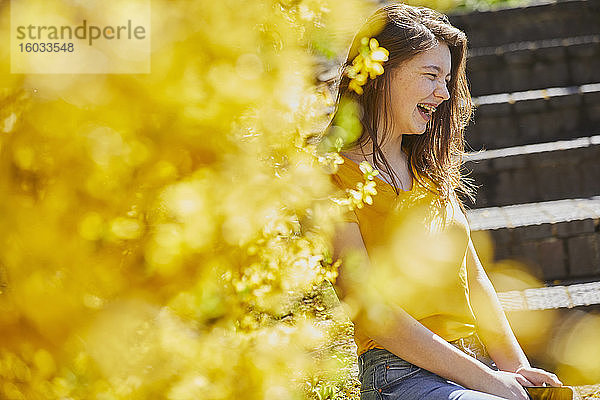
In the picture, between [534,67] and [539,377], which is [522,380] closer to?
[539,377]

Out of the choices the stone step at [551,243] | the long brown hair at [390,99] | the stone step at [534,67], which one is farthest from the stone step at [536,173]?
the long brown hair at [390,99]

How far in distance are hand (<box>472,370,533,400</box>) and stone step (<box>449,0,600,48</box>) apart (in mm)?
4527

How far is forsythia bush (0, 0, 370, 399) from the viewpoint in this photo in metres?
1.08

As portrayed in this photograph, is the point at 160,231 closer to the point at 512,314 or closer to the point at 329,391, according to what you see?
the point at 329,391

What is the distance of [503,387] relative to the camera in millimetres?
1894

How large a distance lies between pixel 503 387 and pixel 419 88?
0.88 m

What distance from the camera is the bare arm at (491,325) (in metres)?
2.17

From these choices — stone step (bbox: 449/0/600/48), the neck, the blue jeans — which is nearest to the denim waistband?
the blue jeans

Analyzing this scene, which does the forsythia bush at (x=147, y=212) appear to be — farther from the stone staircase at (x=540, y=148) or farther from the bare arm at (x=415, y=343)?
the stone staircase at (x=540, y=148)

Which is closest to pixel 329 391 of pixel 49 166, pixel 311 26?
pixel 311 26

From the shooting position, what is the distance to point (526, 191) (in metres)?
4.29

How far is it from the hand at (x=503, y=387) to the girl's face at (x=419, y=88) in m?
0.75

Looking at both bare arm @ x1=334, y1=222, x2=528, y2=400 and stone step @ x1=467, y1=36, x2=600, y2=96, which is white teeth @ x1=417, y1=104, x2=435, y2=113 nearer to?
bare arm @ x1=334, y1=222, x2=528, y2=400

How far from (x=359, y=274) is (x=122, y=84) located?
3.22 ft
